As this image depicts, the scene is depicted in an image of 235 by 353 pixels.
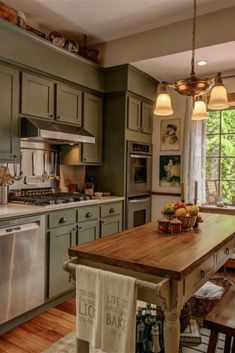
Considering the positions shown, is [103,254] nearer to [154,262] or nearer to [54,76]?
[154,262]

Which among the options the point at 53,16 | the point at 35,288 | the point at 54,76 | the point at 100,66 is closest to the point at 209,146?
the point at 100,66

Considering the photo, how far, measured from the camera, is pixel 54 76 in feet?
10.5

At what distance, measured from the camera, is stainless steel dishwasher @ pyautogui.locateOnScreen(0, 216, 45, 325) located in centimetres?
233

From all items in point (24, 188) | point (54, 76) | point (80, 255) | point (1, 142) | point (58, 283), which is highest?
point (54, 76)

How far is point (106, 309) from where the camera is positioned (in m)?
1.49

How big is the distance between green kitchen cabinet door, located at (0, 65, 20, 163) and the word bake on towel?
5.32ft

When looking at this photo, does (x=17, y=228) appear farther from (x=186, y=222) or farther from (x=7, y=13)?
(x=7, y=13)

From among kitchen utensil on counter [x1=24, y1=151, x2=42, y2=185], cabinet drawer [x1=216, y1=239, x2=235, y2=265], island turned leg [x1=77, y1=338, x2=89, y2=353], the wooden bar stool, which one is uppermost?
kitchen utensil on counter [x1=24, y1=151, x2=42, y2=185]

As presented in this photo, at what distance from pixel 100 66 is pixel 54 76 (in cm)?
86

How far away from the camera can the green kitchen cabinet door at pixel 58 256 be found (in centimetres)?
278

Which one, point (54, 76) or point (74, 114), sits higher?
point (54, 76)

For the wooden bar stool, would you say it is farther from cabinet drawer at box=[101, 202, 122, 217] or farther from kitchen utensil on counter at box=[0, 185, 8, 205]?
kitchen utensil on counter at box=[0, 185, 8, 205]

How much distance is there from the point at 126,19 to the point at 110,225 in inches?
92.6

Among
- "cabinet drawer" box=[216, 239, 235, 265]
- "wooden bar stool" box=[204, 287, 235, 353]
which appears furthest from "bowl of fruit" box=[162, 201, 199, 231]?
"wooden bar stool" box=[204, 287, 235, 353]
